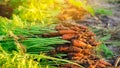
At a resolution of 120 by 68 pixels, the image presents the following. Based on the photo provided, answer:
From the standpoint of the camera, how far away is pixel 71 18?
5305 millimetres

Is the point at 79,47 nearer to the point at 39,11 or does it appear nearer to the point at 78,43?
the point at 78,43

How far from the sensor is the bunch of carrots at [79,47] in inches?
130

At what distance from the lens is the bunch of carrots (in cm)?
330

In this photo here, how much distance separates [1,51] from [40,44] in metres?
0.36

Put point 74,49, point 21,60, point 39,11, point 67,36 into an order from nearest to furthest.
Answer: point 21,60
point 74,49
point 67,36
point 39,11

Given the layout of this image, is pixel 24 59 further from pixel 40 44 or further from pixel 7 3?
pixel 7 3

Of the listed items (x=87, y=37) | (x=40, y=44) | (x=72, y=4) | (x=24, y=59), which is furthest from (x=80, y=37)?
(x=72, y=4)

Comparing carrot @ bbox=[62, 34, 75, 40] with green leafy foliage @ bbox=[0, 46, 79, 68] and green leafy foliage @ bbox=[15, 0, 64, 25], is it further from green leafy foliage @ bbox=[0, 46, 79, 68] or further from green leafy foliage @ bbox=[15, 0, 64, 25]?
green leafy foliage @ bbox=[15, 0, 64, 25]

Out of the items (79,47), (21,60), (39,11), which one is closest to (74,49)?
(79,47)

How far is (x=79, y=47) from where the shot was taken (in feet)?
11.1

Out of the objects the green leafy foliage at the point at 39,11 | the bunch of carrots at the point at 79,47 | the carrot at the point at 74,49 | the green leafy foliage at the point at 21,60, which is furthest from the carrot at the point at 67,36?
the green leafy foliage at the point at 39,11

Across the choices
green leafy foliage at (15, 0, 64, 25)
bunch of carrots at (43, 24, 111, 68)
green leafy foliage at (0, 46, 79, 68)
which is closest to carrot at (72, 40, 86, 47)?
bunch of carrots at (43, 24, 111, 68)

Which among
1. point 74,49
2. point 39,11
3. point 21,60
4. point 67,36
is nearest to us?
point 21,60

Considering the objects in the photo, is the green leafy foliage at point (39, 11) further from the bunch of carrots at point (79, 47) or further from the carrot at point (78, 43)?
the carrot at point (78, 43)
